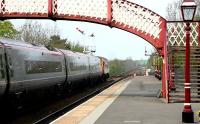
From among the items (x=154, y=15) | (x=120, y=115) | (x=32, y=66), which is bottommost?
(x=120, y=115)

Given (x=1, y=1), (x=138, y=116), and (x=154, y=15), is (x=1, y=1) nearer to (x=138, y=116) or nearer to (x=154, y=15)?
(x=154, y=15)

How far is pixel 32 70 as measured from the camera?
76.2ft

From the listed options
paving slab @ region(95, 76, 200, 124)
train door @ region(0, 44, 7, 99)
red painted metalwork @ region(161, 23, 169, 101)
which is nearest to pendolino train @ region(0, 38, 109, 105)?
train door @ region(0, 44, 7, 99)

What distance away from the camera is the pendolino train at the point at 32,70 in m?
19.0

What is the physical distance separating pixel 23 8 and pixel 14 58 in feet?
48.8

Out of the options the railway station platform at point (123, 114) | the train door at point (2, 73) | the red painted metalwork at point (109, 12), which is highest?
the red painted metalwork at point (109, 12)

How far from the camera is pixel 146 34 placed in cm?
3256

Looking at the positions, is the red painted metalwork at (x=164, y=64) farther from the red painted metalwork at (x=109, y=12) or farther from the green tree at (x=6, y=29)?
the green tree at (x=6, y=29)

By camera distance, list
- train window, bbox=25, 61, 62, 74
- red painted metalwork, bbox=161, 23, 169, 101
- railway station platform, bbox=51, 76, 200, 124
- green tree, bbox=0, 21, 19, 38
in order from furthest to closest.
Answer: green tree, bbox=0, 21, 19, 38 < red painted metalwork, bbox=161, 23, 169, 101 < train window, bbox=25, 61, 62, 74 < railway station platform, bbox=51, 76, 200, 124

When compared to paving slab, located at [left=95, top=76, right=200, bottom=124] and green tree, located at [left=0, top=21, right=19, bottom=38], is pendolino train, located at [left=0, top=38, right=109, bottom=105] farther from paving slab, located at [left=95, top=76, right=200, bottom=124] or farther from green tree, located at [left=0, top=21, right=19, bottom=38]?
green tree, located at [left=0, top=21, right=19, bottom=38]

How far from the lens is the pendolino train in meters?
19.0

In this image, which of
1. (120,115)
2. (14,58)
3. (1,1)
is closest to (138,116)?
(120,115)

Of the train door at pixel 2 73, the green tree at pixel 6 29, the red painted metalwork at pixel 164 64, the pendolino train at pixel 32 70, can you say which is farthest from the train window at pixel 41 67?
the green tree at pixel 6 29

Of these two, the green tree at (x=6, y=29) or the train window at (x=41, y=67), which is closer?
the train window at (x=41, y=67)
